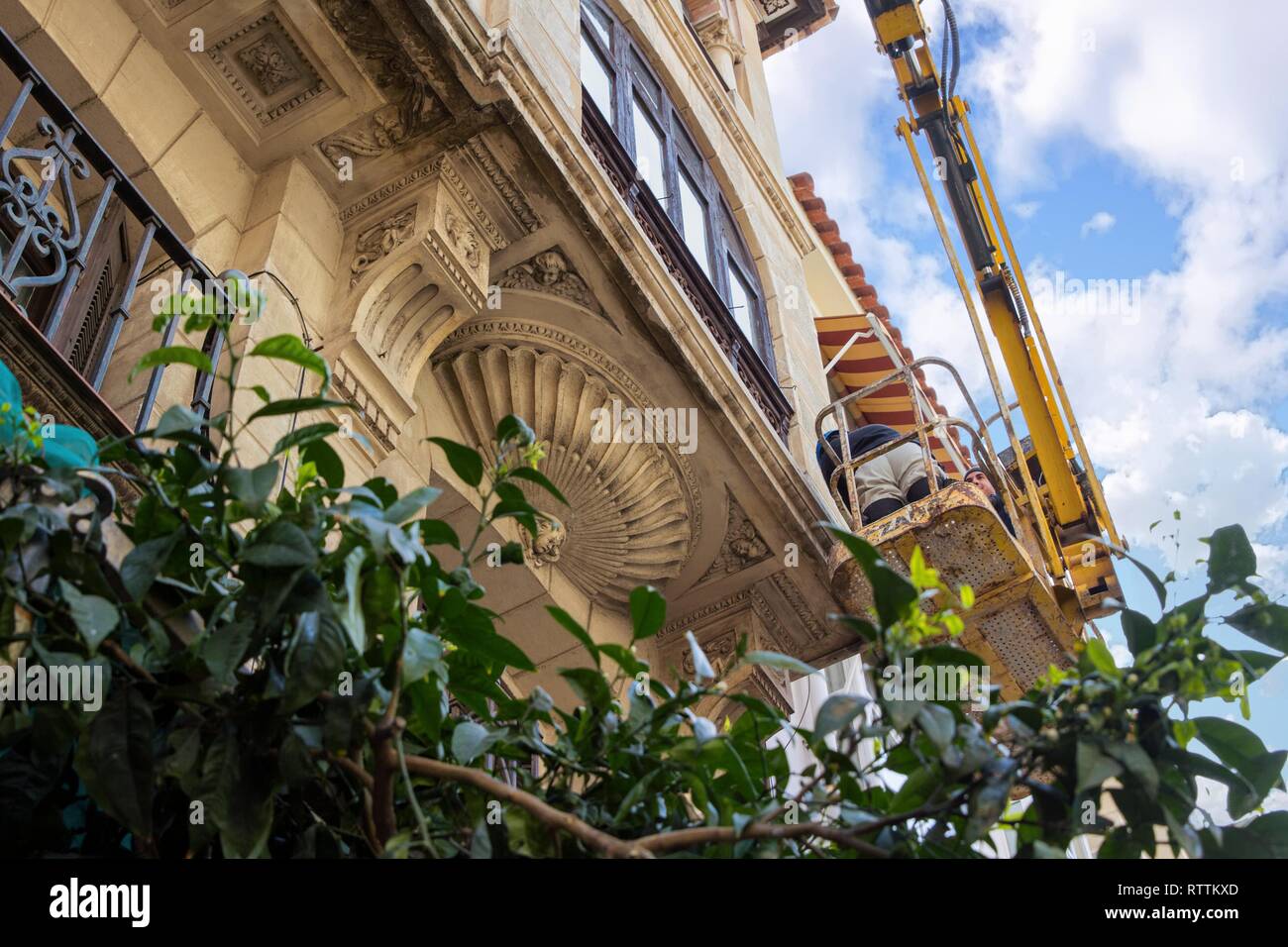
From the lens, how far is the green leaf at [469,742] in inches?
96.2

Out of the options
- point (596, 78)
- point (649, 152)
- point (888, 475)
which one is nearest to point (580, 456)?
point (888, 475)

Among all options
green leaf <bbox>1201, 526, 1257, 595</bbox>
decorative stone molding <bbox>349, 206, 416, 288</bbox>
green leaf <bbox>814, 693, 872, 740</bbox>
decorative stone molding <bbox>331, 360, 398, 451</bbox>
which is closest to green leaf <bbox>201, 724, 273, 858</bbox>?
green leaf <bbox>814, 693, 872, 740</bbox>

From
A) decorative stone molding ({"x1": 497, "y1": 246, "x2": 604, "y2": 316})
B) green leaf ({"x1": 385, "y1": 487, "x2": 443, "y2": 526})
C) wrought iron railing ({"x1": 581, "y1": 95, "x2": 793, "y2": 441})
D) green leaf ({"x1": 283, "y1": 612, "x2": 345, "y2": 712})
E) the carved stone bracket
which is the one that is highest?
wrought iron railing ({"x1": 581, "y1": 95, "x2": 793, "y2": 441})

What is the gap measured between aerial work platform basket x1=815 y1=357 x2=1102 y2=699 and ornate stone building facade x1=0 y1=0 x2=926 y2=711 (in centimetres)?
39

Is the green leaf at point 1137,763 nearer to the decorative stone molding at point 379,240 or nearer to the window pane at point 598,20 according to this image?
the decorative stone molding at point 379,240

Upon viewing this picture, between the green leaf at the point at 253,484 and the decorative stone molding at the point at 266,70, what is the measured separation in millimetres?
4627

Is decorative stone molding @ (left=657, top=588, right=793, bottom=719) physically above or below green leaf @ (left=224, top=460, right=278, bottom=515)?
above

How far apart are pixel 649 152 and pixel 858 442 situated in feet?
8.80

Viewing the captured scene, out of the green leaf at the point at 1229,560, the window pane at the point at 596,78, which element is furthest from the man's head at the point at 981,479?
the green leaf at the point at 1229,560

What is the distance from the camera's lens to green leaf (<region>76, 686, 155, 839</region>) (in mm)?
2184

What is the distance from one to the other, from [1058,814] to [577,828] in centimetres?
78

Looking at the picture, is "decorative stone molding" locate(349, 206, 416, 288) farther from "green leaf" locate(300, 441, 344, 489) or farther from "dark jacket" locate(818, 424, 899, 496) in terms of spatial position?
"dark jacket" locate(818, 424, 899, 496)
